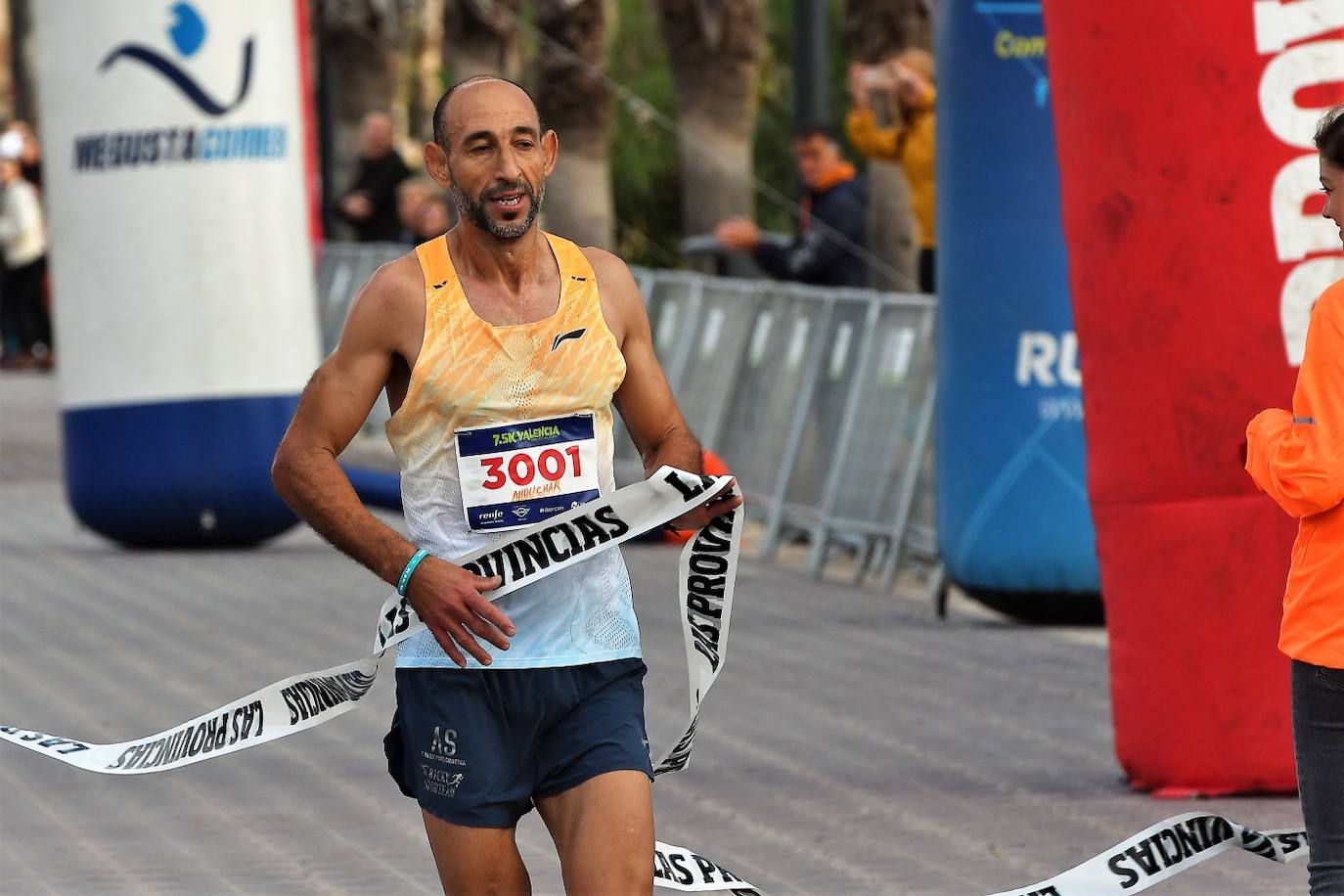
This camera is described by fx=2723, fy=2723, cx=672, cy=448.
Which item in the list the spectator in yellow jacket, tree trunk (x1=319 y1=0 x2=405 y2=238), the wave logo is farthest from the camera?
tree trunk (x1=319 y1=0 x2=405 y2=238)

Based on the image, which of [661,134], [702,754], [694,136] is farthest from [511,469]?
[661,134]

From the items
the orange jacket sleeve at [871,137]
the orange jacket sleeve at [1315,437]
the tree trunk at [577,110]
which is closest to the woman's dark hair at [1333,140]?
the orange jacket sleeve at [1315,437]

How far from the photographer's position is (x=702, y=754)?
27.3 ft

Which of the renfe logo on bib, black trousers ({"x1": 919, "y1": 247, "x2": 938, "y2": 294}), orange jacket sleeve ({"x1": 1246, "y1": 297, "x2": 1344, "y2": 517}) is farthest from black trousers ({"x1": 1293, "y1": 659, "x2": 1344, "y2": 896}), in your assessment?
black trousers ({"x1": 919, "y1": 247, "x2": 938, "y2": 294})

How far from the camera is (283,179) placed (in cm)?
1330

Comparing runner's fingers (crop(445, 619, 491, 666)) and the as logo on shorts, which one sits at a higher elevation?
runner's fingers (crop(445, 619, 491, 666))

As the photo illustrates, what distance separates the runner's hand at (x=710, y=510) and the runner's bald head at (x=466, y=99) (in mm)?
672

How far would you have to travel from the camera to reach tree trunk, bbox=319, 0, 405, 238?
26703mm

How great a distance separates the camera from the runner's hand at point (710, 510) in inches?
179

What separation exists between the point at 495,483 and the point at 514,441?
75 millimetres

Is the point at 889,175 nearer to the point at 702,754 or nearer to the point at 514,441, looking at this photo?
the point at 702,754

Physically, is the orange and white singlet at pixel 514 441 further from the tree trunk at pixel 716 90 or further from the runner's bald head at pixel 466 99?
the tree trunk at pixel 716 90

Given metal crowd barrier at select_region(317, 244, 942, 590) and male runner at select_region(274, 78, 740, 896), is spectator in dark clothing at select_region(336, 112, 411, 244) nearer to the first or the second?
metal crowd barrier at select_region(317, 244, 942, 590)

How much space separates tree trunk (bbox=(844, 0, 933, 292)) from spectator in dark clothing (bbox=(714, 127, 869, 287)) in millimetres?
222
